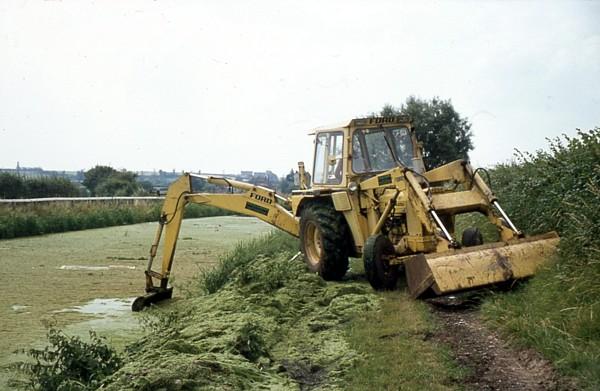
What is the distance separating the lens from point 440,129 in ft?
101

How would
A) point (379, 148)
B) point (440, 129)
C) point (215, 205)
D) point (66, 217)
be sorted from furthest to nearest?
point (440, 129) < point (66, 217) < point (215, 205) < point (379, 148)

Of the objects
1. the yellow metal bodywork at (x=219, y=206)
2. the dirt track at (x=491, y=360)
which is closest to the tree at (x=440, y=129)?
the yellow metal bodywork at (x=219, y=206)

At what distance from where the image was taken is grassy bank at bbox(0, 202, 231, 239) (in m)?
23.4

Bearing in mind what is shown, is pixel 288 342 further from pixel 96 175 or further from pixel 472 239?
pixel 96 175

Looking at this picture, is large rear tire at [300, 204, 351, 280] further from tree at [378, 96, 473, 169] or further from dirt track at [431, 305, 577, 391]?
Result: tree at [378, 96, 473, 169]

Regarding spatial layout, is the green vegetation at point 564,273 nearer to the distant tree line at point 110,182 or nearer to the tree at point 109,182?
the distant tree line at point 110,182

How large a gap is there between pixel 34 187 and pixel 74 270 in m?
24.7

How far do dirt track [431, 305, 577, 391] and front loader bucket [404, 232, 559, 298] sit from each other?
401 mm

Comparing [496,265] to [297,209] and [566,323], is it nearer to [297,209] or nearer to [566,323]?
[566,323]

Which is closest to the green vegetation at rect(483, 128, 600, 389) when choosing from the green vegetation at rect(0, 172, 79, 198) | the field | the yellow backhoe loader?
the yellow backhoe loader

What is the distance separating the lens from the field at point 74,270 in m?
11.2

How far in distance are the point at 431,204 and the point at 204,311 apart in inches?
123

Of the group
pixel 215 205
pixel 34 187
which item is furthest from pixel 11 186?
pixel 215 205

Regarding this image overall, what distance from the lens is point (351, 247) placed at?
11531mm
